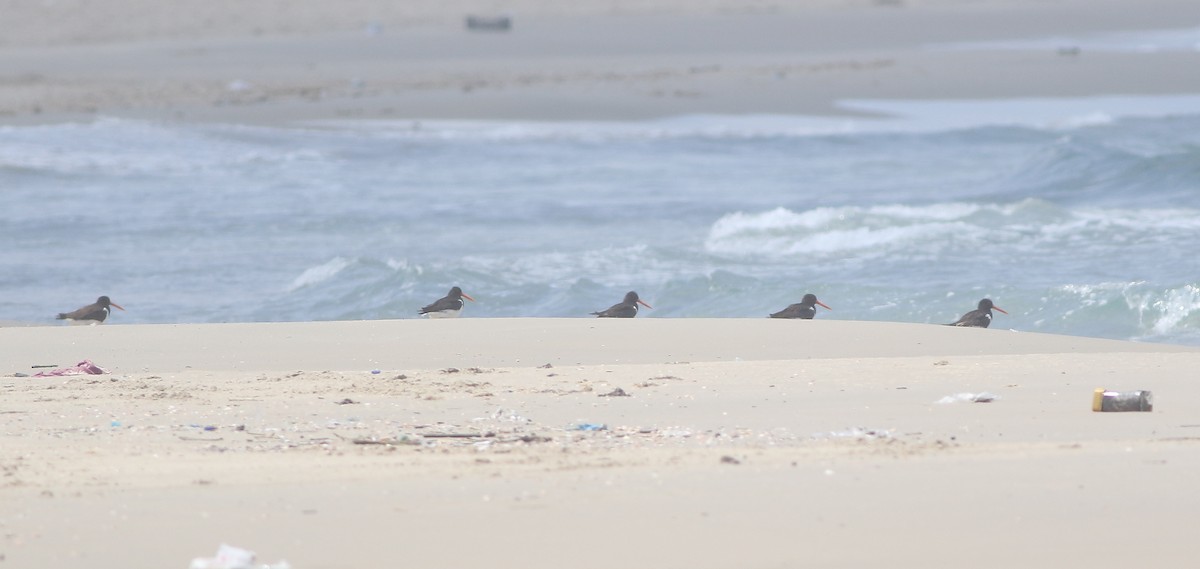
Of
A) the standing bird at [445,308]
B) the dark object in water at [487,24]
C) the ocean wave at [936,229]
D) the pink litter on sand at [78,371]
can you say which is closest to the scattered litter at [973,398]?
the pink litter on sand at [78,371]

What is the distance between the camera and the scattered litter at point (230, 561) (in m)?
4.37

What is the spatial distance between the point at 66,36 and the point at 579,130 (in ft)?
58.4

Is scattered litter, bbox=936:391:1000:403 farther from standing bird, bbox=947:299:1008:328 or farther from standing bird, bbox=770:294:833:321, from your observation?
standing bird, bbox=770:294:833:321

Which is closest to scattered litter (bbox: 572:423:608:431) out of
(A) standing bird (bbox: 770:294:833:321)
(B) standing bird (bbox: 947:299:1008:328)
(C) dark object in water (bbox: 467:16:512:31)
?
(B) standing bird (bbox: 947:299:1008:328)

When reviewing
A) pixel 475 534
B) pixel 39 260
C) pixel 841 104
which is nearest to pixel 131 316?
pixel 39 260

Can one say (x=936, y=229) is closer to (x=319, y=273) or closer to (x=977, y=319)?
(x=977, y=319)

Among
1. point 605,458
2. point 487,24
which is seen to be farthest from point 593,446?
point 487,24

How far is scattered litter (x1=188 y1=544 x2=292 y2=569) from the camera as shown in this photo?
14.3ft

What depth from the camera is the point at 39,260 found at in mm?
15156

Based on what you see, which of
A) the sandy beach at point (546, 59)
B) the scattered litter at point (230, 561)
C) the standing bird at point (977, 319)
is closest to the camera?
Answer: the scattered litter at point (230, 561)

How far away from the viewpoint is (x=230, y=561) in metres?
4.39

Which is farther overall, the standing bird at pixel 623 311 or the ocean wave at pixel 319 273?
the ocean wave at pixel 319 273

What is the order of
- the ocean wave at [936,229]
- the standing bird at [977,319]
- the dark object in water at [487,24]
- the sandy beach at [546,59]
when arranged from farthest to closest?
the dark object in water at [487,24]
the sandy beach at [546,59]
the ocean wave at [936,229]
the standing bird at [977,319]

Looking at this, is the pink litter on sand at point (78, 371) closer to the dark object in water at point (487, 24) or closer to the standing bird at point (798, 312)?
the standing bird at point (798, 312)
